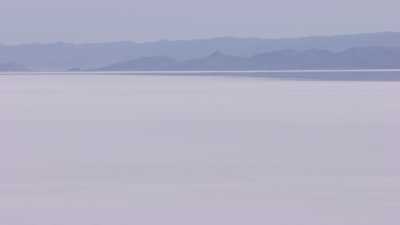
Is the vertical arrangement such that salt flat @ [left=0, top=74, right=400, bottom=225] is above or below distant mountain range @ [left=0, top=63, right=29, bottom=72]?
below

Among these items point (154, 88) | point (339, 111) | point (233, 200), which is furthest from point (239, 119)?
point (233, 200)

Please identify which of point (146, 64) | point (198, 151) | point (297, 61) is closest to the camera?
point (198, 151)

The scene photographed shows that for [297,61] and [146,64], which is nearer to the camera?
[297,61]

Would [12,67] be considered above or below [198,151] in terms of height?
above

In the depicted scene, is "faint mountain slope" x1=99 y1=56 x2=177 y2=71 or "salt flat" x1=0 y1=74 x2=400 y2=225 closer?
"salt flat" x1=0 y1=74 x2=400 y2=225

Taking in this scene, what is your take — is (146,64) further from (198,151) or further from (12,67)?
(198,151)

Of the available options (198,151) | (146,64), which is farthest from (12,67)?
(198,151)
